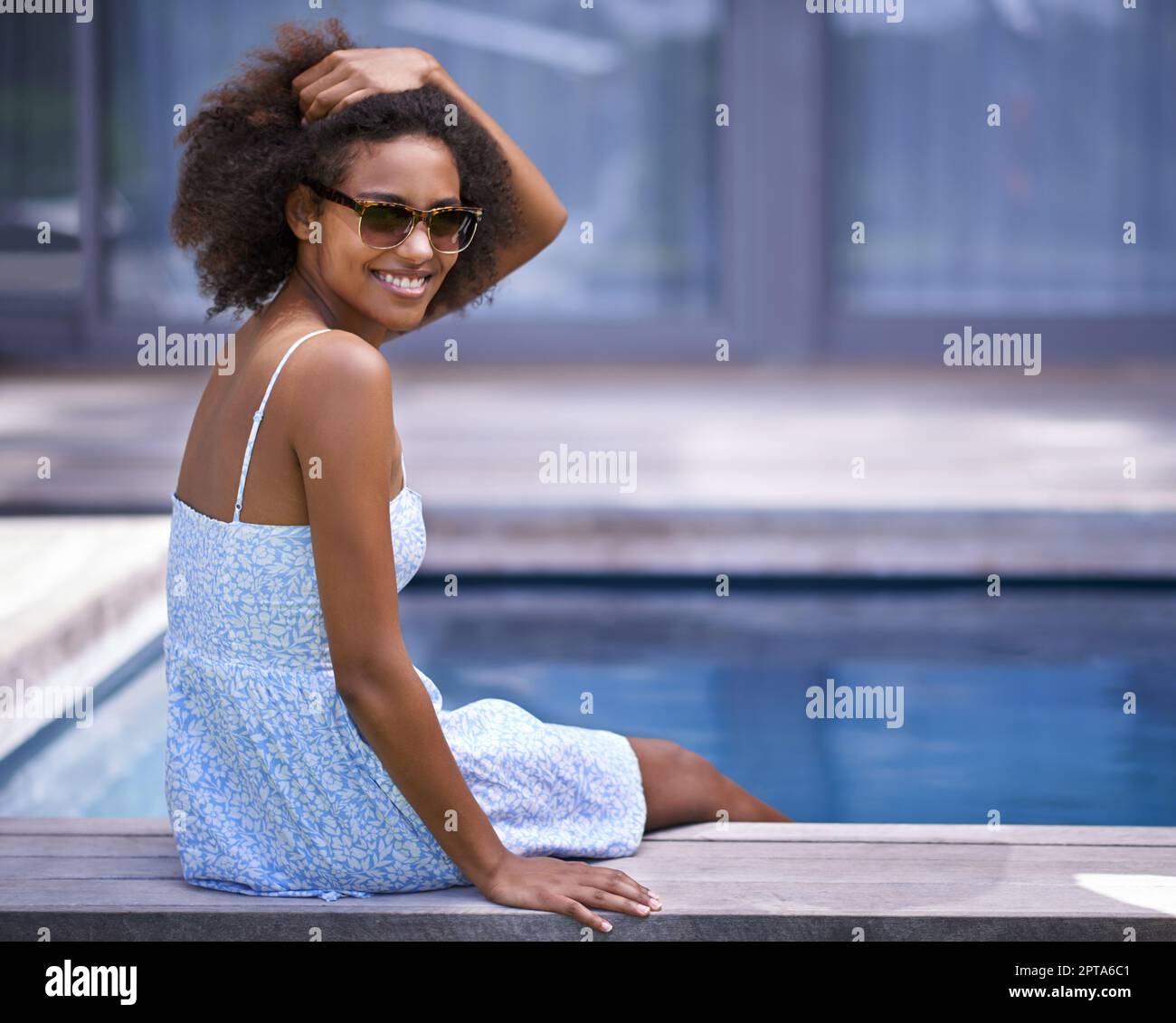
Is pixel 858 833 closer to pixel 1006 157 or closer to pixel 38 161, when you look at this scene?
pixel 1006 157

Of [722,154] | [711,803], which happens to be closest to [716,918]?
[711,803]

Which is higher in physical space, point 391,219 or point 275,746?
point 391,219

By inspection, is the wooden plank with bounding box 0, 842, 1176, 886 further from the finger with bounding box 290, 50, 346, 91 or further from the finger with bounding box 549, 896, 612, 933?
the finger with bounding box 290, 50, 346, 91

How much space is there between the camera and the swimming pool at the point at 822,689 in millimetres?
3535

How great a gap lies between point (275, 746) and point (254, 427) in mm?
399

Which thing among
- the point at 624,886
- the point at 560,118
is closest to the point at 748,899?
the point at 624,886

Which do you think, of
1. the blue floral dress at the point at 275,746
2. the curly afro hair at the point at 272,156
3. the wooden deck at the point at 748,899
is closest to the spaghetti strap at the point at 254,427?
the blue floral dress at the point at 275,746

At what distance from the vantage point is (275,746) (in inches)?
79.3

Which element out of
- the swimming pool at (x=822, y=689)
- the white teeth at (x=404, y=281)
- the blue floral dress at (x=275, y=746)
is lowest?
the swimming pool at (x=822, y=689)

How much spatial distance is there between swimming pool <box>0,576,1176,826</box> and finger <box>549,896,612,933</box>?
1.64m

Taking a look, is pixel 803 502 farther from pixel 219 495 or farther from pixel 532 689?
pixel 219 495

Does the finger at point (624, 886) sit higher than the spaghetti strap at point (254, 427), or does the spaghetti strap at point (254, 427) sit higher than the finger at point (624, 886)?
the spaghetti strap at point (254, 427)

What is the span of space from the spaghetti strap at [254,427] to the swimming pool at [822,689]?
1644 millimetres

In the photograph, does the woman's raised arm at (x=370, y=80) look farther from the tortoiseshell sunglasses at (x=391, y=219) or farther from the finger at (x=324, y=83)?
the tortoiseshell sunglasses at (x=391, y=219)
